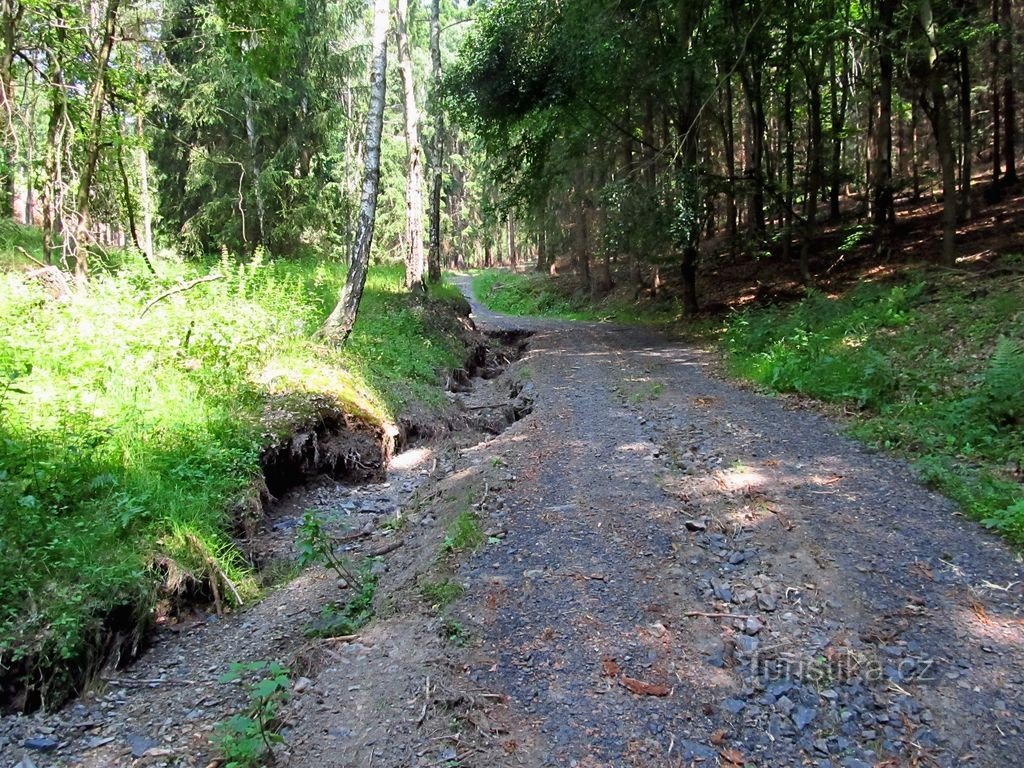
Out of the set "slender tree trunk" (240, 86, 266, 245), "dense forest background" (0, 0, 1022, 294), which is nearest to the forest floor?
"dense forest background" (0, 0, 1022, 294)

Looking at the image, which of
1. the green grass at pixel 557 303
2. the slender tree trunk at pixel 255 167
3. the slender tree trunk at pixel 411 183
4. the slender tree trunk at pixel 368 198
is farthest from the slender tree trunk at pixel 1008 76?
the slender tree trunk at pixel 255 167

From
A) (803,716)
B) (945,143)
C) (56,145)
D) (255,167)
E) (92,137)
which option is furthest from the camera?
(255,167)

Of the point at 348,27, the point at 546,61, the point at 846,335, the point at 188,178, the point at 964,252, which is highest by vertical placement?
the point at 348,27

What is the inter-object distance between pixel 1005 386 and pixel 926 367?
1.71m

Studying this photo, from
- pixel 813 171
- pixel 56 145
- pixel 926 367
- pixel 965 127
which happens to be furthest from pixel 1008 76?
pixel 56 145

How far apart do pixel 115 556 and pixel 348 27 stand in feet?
82.1

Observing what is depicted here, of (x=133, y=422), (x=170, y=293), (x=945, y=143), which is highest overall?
(x=945, y=143)

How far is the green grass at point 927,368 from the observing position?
19.0 ft

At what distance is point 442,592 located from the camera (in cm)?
450

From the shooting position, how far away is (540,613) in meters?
4.17

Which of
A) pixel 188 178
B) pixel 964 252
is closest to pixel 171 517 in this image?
pixel 964 252

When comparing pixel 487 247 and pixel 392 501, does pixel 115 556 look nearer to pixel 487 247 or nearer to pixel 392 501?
pixel 392 501

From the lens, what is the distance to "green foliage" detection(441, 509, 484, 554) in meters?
5.16

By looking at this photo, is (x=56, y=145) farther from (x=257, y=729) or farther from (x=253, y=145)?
(x=253, y=145)
